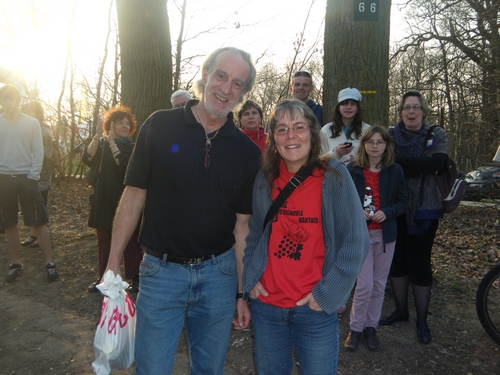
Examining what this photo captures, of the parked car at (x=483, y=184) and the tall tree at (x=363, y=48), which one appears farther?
the parked car at (x=483, y=184)

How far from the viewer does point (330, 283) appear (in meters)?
1.88

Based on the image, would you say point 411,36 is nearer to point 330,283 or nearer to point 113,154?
point 113,154

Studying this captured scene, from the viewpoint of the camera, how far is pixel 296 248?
6.56 ft

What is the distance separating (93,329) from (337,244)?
2.86 meters

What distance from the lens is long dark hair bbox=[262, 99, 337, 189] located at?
2064 millimetres

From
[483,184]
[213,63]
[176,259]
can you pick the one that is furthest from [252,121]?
[483,184]

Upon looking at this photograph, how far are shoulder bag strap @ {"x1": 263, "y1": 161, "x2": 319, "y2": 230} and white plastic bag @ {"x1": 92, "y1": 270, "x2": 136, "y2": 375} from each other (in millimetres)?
871

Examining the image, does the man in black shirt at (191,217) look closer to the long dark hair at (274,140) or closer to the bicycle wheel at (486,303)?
the long dark hair at (274,140)

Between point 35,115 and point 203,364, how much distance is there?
6.09m

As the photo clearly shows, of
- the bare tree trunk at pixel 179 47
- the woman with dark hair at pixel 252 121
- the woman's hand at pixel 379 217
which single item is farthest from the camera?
the bare tree trunk at pixel 179 47

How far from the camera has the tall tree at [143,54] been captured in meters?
5.60

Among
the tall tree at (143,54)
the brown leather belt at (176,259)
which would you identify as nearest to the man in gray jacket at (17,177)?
the tall tree at (143,54)

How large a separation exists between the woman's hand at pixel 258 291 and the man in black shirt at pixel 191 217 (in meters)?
0.16

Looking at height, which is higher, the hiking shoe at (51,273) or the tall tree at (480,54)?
the tall tree at (480,54)
